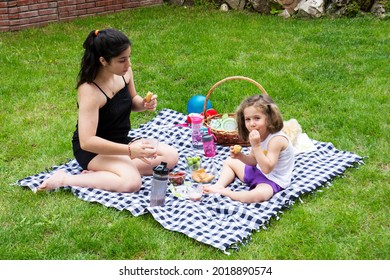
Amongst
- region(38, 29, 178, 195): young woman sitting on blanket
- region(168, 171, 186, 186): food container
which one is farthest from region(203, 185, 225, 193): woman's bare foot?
region(38, 29, 178, 195): young woman sitting on blanket

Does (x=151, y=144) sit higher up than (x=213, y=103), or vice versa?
(x=151, y=144)

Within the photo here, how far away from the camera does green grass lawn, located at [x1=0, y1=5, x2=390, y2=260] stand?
364 cm

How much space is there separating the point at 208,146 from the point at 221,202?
1008 mm

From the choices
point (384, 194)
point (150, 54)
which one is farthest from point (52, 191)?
point (150, 54)

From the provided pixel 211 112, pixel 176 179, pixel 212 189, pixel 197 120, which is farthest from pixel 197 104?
pixel 212 189

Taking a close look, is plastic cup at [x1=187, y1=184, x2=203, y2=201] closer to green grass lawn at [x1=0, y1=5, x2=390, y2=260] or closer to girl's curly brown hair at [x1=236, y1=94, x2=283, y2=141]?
green grass lawn at [x1=0, y1=5, x2=390, y2=260]

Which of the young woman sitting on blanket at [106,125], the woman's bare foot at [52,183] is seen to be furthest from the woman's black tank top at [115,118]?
the woman's bare foot at [52,183]

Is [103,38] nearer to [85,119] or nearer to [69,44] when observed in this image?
[85,119]

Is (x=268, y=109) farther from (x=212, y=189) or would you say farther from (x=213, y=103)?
(x=213, y=103)

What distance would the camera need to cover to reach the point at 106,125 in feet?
14.4

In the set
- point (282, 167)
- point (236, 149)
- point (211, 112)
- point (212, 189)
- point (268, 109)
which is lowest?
point (211, 112)

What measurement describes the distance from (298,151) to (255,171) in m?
0.78

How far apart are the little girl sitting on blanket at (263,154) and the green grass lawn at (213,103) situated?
0.25m

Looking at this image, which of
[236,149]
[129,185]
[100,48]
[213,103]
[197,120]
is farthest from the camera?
[213,103]
